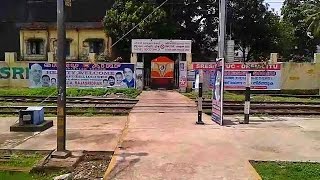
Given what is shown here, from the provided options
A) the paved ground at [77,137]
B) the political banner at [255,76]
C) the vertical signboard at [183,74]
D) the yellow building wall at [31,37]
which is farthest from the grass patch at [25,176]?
the yellow building wall at [31,37]

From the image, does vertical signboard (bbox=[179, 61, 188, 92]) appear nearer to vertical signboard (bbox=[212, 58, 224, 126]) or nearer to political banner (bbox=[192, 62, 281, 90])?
political banner (bbox=[192, 62, 281, 90])

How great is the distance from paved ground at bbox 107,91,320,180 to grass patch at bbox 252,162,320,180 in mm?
224

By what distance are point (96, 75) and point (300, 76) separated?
46.8 ft

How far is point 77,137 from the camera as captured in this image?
32.4 feet

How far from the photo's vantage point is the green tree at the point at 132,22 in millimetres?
32969

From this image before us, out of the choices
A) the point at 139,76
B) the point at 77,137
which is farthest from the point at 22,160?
the point at 139,76

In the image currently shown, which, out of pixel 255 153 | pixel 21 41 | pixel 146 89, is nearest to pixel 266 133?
pixel 255 153

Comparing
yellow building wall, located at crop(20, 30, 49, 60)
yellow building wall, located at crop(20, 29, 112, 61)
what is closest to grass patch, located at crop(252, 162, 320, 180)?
yellow building wall, located at crop(20, 29, 112, 61)

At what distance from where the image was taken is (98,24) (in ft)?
117

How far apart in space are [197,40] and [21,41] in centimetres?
1601

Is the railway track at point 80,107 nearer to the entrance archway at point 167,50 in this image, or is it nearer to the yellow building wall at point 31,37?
the entrance archway at point 167,50

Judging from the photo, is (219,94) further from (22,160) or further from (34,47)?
(34,47)

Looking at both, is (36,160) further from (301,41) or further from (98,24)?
(301,41)

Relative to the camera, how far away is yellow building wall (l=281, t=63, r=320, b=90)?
29.1m
